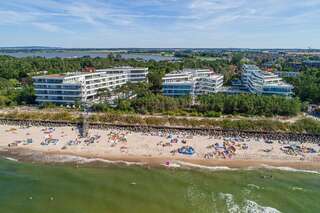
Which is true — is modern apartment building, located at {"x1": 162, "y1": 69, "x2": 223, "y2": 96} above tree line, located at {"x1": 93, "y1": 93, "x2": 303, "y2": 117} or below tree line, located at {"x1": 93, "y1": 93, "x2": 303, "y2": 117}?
above

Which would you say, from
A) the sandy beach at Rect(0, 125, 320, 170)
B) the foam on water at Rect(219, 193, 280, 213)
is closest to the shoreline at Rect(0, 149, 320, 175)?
the sandy beach at Rect(0, 125, 320, 170)

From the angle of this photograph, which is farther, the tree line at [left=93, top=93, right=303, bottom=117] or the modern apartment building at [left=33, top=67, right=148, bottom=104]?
the modern apartment building at [left=33, top=67, right=148, bottom=104]

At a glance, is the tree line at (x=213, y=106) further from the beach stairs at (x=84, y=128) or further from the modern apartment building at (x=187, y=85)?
the modern apartment building at (x=187, y=85)

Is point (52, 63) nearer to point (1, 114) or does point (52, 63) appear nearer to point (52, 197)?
point (1, 114)

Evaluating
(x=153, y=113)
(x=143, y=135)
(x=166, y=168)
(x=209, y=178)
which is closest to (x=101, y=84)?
(x=153, y=113)

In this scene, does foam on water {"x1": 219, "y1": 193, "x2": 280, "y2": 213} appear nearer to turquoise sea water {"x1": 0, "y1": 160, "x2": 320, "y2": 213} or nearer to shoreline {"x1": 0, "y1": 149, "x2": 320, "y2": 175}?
turquoise sea water {"x1": 0, "y1": 160, "x2": 320, "y2": 213}

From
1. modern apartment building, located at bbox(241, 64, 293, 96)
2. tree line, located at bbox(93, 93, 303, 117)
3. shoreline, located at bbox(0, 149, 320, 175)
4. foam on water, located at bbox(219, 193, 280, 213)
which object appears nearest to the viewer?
foam on water, located at bbox(219, 193, 280, 213)

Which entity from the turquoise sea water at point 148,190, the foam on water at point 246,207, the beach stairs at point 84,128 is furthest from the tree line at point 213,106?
the foam on water at point 246,207

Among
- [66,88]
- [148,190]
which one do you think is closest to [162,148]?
[148,190]
